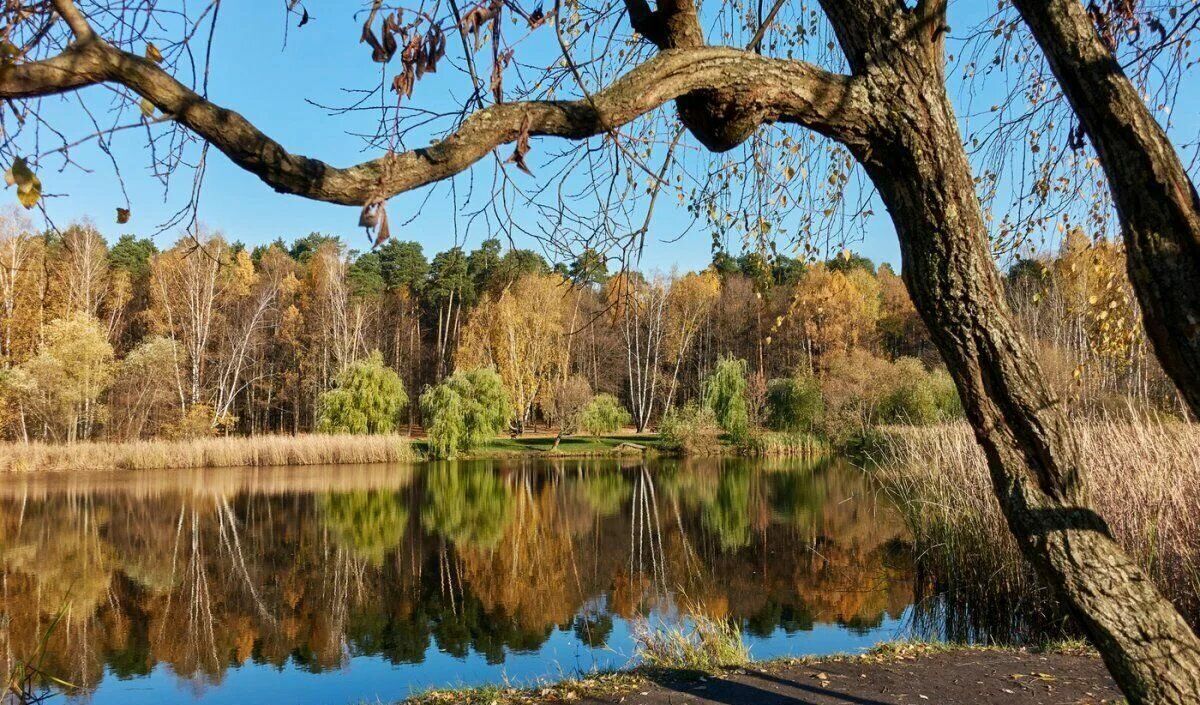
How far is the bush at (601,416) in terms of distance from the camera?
31469 millimetres

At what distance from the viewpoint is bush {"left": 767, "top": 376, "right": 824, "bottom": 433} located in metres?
29.3

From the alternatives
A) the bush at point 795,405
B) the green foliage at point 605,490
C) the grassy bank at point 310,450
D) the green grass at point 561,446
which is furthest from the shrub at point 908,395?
the green foliage at point 605,490

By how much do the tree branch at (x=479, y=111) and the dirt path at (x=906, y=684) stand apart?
312 cm

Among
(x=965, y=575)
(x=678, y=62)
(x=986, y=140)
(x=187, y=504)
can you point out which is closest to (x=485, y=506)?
(x=187, y=504)

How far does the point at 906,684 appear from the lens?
4336mm

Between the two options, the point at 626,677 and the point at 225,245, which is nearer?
the point at 626,677

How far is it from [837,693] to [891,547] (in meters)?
7.95

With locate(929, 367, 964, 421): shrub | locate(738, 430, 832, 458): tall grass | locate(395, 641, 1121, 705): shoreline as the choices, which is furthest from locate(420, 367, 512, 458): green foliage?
locate(395, 641, 1121, 705): shoreline

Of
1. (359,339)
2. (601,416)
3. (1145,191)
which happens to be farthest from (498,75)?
(359,339)

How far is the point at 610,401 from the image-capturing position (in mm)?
32594

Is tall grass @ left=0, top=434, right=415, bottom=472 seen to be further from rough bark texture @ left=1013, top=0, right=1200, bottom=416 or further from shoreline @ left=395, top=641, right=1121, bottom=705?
rough bark texture @ left=1013, top=0, right=1200, bottom=416

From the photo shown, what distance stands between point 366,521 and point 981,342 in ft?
45.9

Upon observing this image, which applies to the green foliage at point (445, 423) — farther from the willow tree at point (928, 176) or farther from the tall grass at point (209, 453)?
the willow tree at point (928, 176)

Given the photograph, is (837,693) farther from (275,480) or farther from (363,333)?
(363,333)
